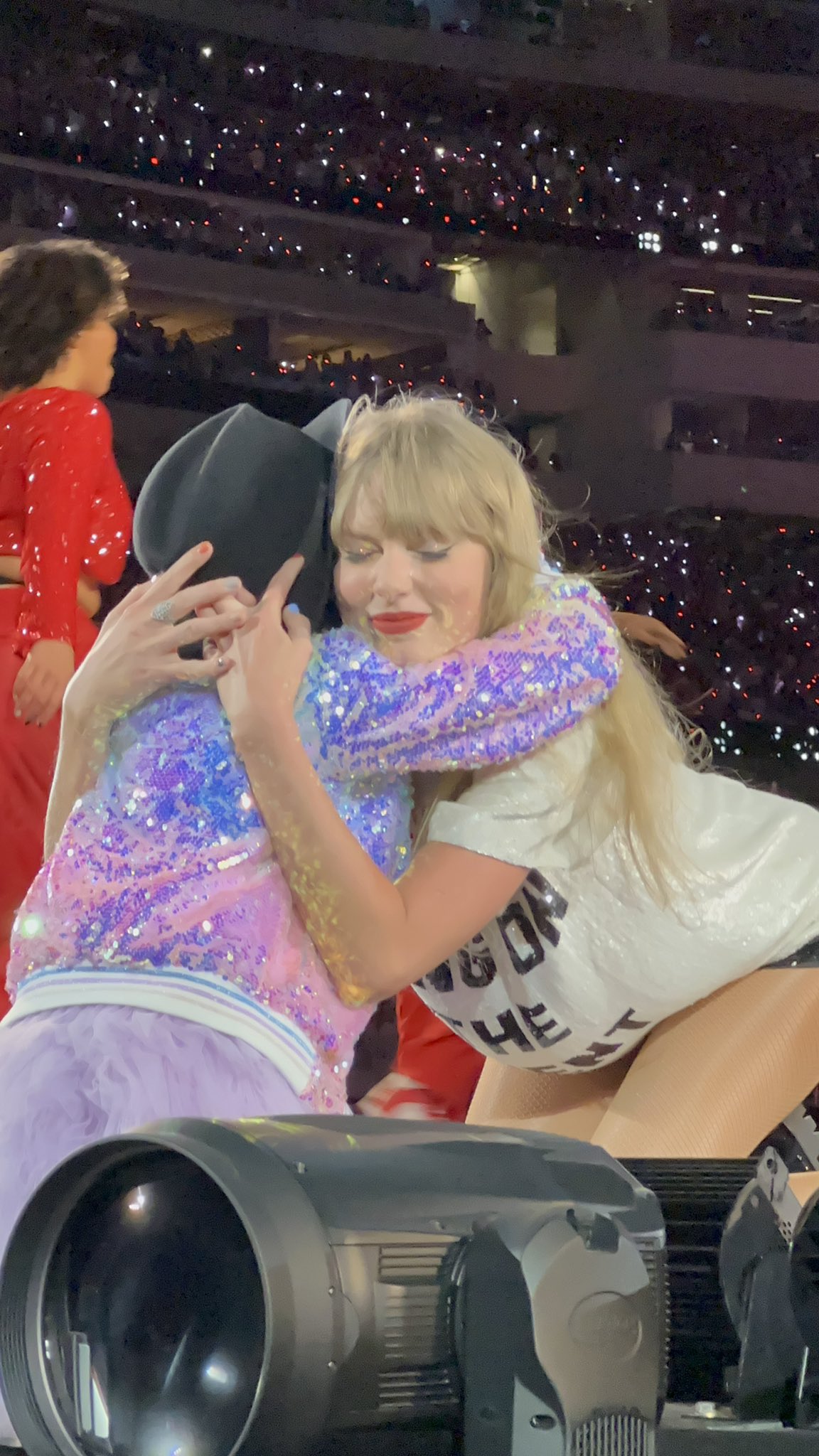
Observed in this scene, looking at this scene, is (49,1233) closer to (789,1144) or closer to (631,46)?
(789,1144)

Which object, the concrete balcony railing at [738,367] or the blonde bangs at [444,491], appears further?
the concrete balcony railing at [738,367]

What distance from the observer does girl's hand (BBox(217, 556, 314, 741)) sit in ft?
3.21

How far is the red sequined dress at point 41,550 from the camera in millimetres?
1818

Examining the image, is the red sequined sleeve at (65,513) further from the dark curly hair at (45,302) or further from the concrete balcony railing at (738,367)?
the concrete balcony railing at (738,367)

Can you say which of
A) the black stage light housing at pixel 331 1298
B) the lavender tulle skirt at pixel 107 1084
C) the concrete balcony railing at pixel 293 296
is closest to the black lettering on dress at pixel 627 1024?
the lavender tulle skirt at pixel 107 1084

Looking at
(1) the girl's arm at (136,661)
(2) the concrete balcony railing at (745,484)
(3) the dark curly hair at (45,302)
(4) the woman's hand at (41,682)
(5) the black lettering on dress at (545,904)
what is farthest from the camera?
(2) the concrete balcony railing at (745,484)

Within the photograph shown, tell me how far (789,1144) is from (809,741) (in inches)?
193

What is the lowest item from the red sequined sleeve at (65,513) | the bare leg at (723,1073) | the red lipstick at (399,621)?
the bare leg at (723,1073)

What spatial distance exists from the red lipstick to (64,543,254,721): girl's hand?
0.09 meters

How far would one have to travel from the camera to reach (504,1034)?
3.95 ft

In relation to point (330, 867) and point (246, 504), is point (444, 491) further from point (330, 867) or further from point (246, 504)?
point (330, 867)

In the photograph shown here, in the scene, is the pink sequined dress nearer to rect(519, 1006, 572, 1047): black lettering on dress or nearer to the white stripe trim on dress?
the white stripe trim on dress

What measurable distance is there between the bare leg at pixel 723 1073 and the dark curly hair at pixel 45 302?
3.88 ft

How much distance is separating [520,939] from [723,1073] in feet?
Answer: 0.68
